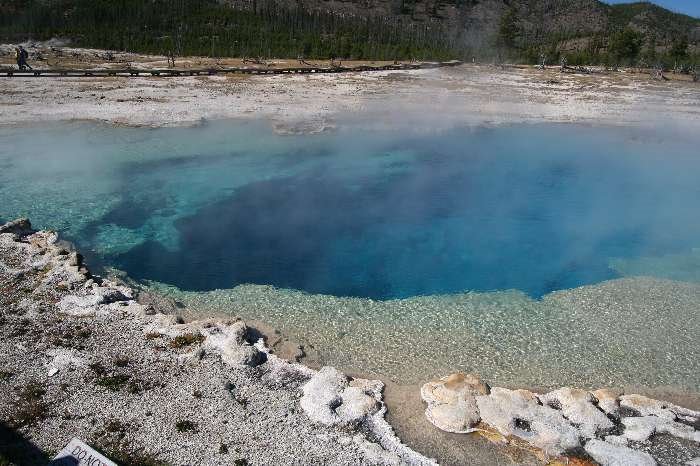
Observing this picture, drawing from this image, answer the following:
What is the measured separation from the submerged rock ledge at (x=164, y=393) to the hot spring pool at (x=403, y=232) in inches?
42.2

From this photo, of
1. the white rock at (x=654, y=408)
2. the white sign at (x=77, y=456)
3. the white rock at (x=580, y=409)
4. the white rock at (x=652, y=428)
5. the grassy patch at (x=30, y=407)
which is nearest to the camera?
the white sign at (x=77, y=456)

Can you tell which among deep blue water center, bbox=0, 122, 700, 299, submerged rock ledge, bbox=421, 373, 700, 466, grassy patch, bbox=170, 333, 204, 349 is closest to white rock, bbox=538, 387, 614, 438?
submerged rock ledge, bbox=421, 373, 700, 466

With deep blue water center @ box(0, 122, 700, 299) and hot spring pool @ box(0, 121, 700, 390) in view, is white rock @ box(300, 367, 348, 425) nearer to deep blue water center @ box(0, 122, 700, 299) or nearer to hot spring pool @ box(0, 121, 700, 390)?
hot spring pool @ box(0, 121, 700, 390)

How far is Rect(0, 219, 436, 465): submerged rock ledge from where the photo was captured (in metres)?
5.35

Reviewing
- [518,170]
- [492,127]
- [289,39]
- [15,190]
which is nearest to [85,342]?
[15,190]

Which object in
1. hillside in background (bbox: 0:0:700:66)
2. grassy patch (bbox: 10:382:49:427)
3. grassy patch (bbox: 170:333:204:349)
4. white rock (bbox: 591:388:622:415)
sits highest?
hillside in background (bbox: 0:0:700:66)

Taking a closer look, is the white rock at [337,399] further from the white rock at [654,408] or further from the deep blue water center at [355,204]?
the white rock at [654,408]

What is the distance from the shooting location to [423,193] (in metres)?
14.5

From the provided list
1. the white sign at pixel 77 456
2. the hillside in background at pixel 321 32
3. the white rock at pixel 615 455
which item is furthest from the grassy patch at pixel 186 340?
the hillside in background at pixel 321 32

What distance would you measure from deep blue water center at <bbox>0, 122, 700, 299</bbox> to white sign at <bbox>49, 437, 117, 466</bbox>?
458 cm

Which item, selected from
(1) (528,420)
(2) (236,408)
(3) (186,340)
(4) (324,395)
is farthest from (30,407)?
(1) (528,420)

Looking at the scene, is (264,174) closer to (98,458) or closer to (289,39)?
(98,458)

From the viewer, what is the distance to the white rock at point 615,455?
17.8 ft

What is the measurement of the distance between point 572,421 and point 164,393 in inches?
185
